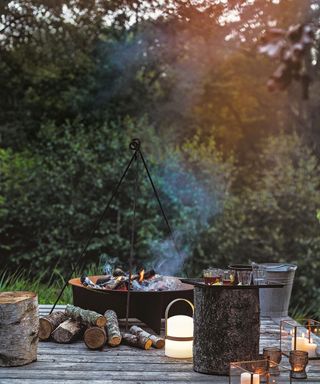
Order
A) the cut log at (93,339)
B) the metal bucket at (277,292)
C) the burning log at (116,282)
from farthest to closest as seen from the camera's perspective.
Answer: the metal bucket at (277,292), the burning log at (116,282), the cut log at (93,339)

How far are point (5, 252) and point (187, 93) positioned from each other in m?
3.49

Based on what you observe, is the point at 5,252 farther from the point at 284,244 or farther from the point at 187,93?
the point at 187,93

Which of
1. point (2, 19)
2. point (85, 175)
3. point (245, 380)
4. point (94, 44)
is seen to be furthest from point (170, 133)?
point (245, 380)

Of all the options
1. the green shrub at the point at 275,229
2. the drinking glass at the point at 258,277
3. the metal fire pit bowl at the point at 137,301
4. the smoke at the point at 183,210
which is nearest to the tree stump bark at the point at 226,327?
the drinking glass at the point at 258,277

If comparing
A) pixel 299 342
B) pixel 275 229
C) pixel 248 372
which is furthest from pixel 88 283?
pixel 275 229

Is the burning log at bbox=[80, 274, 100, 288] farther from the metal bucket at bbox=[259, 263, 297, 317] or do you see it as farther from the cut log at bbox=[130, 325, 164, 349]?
the metal bucket at bbox=[259, 263, 297, 317]

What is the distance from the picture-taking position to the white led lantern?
3283mm

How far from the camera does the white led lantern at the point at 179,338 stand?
3.28m

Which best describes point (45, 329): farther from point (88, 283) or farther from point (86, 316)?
point (88, 283)

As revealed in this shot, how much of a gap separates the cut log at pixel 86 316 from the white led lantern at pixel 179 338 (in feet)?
1.32

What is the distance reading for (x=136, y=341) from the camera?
139 inches

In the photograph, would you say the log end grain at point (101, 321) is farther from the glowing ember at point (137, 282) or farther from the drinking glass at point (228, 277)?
the drinking glass at point (228, 277)

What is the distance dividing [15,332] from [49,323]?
66 centimetres

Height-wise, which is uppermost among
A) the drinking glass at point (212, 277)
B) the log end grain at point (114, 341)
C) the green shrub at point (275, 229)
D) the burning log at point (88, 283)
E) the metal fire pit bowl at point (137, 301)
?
the green shrub at point (275, 229)
